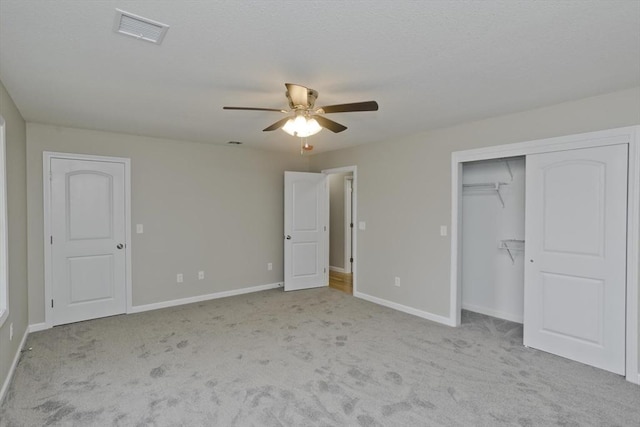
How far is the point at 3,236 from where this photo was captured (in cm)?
270

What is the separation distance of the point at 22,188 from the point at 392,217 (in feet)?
14.1

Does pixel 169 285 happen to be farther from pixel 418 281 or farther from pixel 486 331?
pixel 486 331

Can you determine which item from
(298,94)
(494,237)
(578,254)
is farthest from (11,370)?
(494,237)

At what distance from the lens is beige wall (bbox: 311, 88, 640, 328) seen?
3.19 metres

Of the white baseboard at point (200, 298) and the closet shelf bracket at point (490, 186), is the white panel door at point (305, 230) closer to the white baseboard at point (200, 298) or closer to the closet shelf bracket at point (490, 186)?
the white baseboard at point (200, 298)

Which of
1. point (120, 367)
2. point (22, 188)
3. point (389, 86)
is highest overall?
point (389, 86)

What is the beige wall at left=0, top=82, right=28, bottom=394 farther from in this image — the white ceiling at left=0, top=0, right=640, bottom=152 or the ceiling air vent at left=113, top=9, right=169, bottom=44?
the ceiling air vent at left=113, top=9, right=169, bottom=44

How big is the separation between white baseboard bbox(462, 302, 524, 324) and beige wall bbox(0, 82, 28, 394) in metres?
4.93

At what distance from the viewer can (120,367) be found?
9.80 ft

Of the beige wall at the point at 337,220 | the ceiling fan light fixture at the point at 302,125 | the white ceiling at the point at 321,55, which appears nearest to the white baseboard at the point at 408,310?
the beige wall at the point at 337,220

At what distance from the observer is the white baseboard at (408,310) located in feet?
13.5

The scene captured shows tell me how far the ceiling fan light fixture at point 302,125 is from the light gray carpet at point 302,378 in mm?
2007

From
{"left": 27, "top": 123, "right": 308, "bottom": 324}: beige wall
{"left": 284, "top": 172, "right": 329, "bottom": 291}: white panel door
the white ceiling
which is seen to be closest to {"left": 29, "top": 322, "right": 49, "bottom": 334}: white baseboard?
{"left": 27, "top": 123, "right": 308, "bottom": 324}: beige wall

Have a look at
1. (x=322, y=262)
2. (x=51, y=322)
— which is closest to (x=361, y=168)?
(x=322, y=262)
